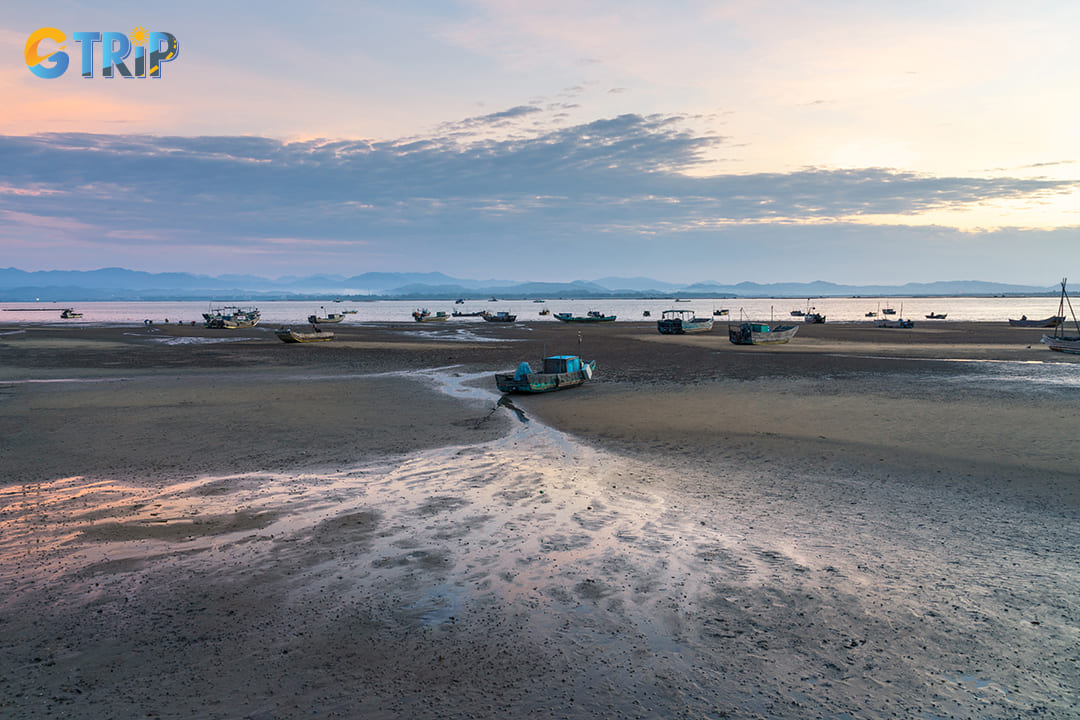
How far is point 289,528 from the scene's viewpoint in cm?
1161

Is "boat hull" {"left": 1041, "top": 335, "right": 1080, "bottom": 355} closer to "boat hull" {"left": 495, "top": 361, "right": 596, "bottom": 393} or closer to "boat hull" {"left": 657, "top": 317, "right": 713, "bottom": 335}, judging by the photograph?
"boat hull" {"left": 657, "top": 317, "right": 713, "bottom": 335}

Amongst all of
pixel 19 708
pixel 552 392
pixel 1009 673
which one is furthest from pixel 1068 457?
pixel 19 708

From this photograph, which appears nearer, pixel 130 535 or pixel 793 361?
pixel 130 535

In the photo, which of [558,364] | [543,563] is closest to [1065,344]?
[558,364]

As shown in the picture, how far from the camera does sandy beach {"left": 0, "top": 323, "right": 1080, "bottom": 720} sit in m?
6.73

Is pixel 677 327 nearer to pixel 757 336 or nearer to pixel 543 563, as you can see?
pixel 757 336

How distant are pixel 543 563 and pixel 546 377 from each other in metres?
19.1

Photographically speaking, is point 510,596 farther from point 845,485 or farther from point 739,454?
point 739,454

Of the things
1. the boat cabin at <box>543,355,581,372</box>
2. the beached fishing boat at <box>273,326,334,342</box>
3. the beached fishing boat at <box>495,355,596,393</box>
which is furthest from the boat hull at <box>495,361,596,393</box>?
the beached fishing boat at <box>273,326,334,342</box>

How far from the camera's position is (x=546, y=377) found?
29.0 m

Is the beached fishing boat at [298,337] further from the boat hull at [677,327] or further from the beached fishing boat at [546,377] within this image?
the boat hull at [677,327]

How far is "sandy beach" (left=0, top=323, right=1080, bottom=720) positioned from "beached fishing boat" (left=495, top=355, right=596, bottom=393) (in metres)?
5.12

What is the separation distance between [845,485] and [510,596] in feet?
30.6

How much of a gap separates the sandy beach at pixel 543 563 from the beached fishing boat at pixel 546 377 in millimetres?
5118
